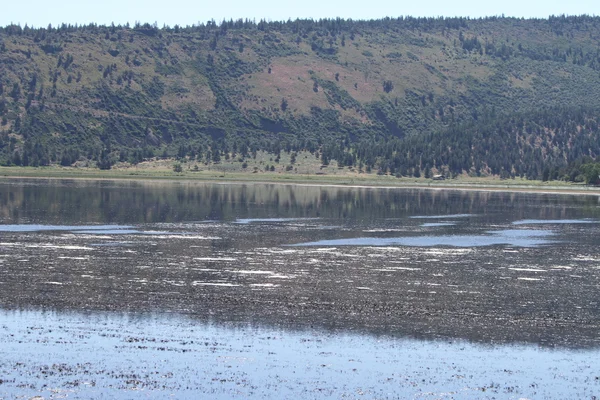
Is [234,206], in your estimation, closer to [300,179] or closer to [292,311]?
[292,311]

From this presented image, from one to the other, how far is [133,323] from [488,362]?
12.5 meters

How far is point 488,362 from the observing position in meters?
30.0

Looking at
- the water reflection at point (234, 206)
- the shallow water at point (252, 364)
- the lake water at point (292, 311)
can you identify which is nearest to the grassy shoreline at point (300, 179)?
the water reflection at point (234, 206)

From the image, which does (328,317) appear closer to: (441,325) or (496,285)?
(441,325)

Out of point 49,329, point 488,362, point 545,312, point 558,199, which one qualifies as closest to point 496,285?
point 545,312

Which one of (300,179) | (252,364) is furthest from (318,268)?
(300,179)

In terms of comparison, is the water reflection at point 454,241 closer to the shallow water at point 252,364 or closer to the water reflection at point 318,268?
the water reflection at point 318,268

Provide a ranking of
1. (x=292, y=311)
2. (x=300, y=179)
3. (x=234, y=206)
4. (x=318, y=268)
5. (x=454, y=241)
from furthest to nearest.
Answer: (x=300, y=179) < (x=234, y=206) < (x=454, y=241) < (x=318, y=268) < (x=292, y=311)

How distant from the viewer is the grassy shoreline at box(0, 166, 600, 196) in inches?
6767

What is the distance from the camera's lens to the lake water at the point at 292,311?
27.3m

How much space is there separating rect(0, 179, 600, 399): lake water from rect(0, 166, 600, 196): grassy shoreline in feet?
324

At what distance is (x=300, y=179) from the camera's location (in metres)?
184

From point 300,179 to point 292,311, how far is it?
146670 mm

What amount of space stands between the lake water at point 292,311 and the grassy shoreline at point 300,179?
9878 cm
